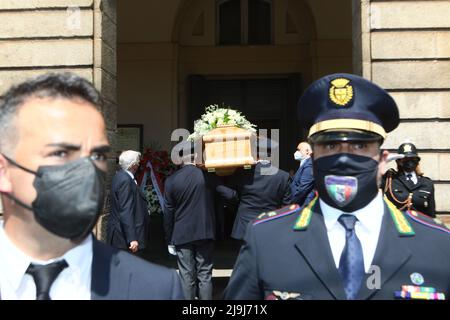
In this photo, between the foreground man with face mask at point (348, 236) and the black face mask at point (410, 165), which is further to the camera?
the black face mask at point (410, 165)

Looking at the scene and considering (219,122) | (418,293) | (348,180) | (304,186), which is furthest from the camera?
(304,186)

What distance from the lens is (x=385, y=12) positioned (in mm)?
7105

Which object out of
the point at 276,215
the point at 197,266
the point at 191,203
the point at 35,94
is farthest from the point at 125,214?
the point at 35,94

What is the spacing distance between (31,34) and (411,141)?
504 cm

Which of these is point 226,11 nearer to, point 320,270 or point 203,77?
point 203,77

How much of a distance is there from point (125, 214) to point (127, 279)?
182 inches

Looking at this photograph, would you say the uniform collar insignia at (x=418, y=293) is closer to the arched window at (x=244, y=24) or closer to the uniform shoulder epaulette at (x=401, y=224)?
the uniform shoulder epaulette at (x=401, y=224)

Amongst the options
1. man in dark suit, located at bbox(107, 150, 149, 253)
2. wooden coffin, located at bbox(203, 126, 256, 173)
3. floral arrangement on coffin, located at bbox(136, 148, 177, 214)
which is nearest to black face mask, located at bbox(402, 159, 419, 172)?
wooden coffin, located at bbox(203, 126, 256, 173)

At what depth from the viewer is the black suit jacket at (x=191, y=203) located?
6.41m

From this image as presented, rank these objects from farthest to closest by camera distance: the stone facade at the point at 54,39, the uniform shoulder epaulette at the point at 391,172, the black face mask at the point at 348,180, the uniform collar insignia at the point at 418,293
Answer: the stone facade at the point at 54,39
the uniform shoulder epaulette at the point at 391,172
the black face mask at the point at 348,180
the uniform collar insignia at the point at 418,293

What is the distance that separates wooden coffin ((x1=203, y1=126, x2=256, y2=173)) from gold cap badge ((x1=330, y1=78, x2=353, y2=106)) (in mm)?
3962

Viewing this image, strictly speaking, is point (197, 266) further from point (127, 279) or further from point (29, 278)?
point (29, 278)

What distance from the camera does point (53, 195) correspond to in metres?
1.77

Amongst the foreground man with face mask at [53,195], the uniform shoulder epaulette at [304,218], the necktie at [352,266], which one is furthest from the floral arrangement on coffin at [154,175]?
the foreground man with face mask at [53,195]
